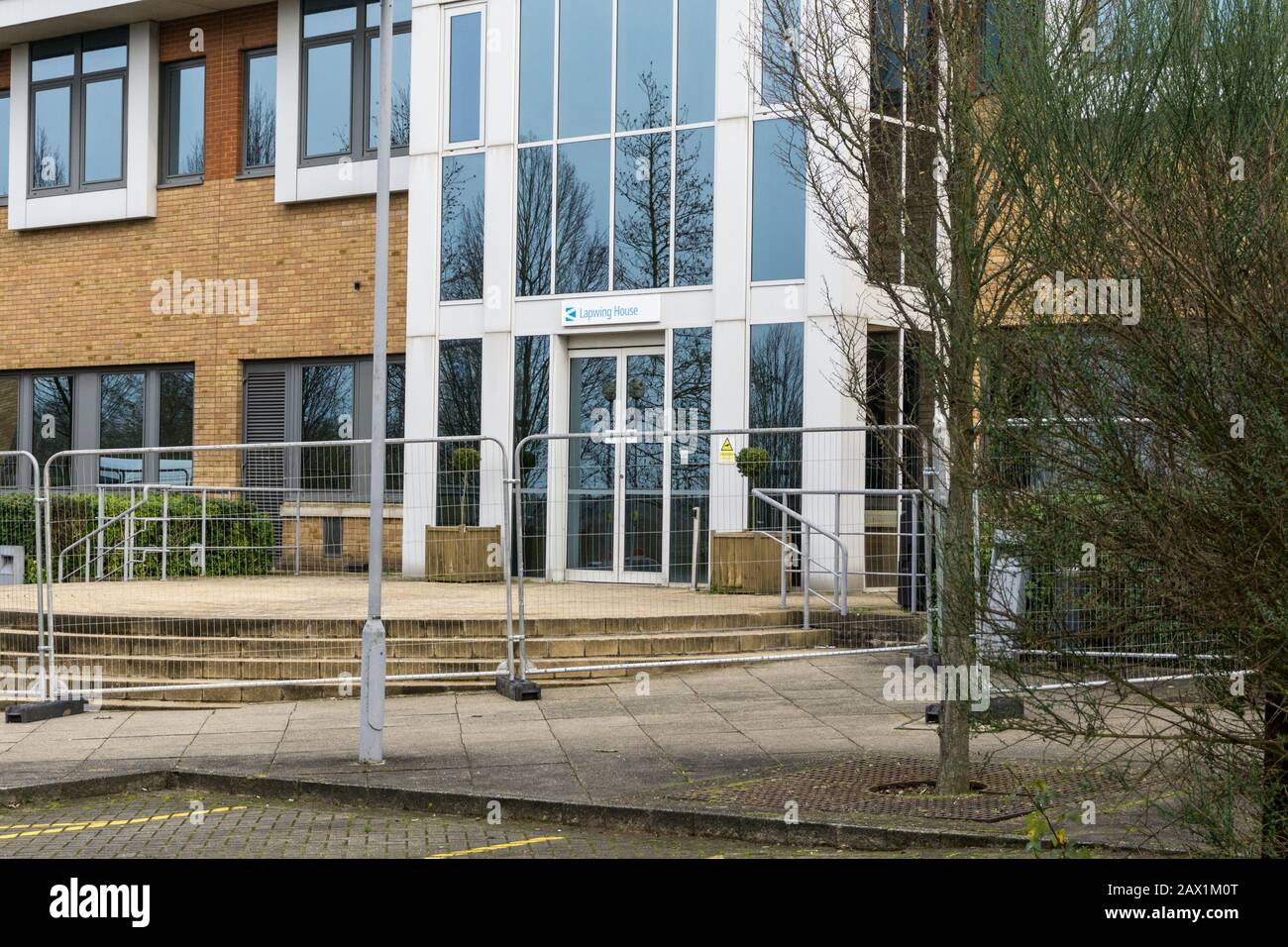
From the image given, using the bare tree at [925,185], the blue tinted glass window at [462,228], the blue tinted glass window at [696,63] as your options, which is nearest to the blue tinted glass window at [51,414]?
the blue tinted glass window at [462,228]

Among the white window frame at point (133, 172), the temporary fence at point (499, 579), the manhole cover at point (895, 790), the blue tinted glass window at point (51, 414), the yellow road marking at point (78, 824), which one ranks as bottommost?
the yellow road marking at point (78, 824)

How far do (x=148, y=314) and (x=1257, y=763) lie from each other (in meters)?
21.0

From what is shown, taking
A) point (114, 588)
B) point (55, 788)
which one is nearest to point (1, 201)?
point (114, 588)

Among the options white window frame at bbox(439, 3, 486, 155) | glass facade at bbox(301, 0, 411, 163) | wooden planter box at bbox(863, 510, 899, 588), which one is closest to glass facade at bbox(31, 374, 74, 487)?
glass facade at bbox(301, 0, 411, 163)

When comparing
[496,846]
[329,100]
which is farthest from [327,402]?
[496,846]

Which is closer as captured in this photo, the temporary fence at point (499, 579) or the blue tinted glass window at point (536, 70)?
the temporary fence at point (499, 579)

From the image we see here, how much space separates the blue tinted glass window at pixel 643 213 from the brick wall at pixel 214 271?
12.4ft

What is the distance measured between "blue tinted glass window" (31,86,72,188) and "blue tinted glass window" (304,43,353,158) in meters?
4.54

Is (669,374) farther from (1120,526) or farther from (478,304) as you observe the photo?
(1120,526)

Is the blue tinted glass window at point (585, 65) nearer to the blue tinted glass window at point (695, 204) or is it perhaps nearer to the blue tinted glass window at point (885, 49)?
the blue tinted glass window at point (695, 204)

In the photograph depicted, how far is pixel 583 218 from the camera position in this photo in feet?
63.7

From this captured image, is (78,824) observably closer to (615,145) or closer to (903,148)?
(903,148)

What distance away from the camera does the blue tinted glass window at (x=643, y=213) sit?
18875 mm

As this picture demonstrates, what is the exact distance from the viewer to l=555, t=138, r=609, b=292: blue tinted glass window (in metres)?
19.3
